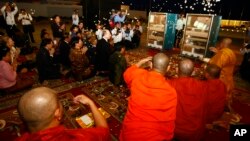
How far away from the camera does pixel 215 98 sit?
2707 millimetres

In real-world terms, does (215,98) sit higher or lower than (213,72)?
lower

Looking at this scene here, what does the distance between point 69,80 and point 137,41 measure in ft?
18.9

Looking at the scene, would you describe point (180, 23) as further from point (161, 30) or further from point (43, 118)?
point (43, 118)

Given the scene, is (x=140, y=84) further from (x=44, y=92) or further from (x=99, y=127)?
(x=44, y=92)

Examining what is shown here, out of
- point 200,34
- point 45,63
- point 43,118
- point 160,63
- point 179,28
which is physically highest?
point 179,28

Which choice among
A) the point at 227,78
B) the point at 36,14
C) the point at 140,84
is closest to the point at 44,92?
the point at 140,84

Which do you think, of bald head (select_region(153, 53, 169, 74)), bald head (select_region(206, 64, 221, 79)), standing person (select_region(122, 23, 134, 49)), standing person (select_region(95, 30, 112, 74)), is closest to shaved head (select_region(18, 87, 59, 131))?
bald head (select_region(153, 53, 169, 74))

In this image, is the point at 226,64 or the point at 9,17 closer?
the point at 226,64

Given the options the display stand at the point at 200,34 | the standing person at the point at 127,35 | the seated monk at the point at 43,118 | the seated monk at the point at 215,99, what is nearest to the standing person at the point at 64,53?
the standing person at the point at 127,35

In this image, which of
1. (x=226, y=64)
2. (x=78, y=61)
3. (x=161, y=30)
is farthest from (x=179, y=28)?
(x=78, y=61)

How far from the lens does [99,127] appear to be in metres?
1.58

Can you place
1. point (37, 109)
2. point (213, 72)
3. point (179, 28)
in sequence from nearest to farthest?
1. point (37, 109)
2. point (213, 72)
3. point (179, 28)

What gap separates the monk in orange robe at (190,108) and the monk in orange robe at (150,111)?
0.39 metres

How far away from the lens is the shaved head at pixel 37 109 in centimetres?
132
